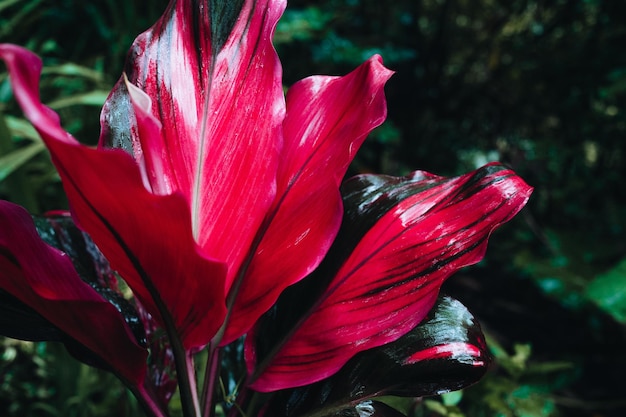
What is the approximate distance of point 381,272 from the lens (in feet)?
1.30

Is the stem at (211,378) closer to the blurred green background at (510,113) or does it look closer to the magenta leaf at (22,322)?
the magenta leaf at (22,322)

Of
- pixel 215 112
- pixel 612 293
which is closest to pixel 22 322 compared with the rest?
pixel 215 112

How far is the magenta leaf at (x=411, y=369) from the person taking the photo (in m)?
0.38

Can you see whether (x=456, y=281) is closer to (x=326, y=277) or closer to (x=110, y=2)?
(x=110, y=2)

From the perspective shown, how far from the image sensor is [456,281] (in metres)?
2.58

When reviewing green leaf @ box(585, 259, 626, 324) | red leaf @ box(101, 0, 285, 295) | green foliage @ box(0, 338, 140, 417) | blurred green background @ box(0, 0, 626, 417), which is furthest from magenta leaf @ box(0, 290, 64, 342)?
green leaf @ box(585, 259, 626, 324)

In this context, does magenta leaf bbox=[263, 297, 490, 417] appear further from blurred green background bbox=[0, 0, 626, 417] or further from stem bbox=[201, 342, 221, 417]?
blurred green background bbox=[0, 0, 626, 417]

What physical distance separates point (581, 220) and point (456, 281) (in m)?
0.79

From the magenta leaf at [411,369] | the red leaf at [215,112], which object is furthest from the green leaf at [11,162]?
the magenta leaf at [411,369]

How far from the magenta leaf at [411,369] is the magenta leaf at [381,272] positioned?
22 millimetres

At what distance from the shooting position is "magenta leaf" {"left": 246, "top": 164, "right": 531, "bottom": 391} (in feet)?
1.26

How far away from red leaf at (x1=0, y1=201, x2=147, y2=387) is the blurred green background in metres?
1.06

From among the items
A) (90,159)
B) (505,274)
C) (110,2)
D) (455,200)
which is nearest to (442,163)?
(505,274)

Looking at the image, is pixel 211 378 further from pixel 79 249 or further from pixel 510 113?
pixel 510 113
